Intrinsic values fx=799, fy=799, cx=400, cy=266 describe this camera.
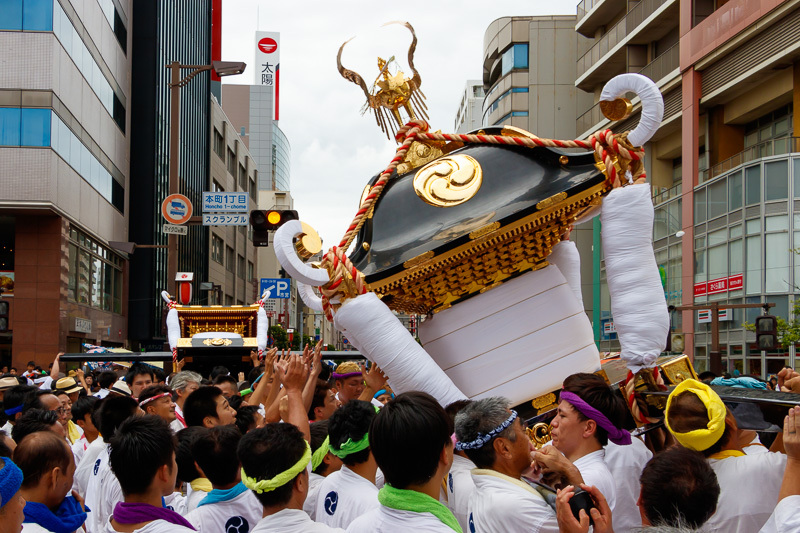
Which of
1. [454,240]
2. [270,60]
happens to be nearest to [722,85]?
[454,240]

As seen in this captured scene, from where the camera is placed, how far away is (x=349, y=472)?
12.5 ft

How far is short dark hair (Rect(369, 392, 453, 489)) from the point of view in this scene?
2.83 meters

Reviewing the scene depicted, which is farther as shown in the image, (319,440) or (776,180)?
(776,180)

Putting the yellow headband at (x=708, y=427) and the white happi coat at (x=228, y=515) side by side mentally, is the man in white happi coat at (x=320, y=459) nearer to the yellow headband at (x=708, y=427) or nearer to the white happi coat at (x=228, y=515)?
the white happi coat at (x=228, y=515)

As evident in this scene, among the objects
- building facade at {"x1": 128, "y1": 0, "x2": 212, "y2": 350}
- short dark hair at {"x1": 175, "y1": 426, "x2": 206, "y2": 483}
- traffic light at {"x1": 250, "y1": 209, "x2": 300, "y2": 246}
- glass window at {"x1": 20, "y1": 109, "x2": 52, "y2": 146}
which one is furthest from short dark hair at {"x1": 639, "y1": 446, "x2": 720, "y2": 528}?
building facade at {"x1": 128, "y1": 0, "x2": 212, "y2": 350}

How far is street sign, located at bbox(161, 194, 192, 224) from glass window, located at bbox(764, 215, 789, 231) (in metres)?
15.5

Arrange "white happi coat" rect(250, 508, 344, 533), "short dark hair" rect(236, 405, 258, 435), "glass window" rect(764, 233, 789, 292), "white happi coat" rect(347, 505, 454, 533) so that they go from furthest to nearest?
"glass window" rect(764, 233, 789, 292) < "short dark hair" rect(236, 405, 258, 435) < "white happi coat" rect(250, 508, 344, 533) < "white happi coat" rect(347, 505, 454, 533)

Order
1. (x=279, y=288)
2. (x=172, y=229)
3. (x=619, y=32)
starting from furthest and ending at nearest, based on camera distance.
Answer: (x=619, y=32) → (x=279, y=288) → (x=172, y=229)

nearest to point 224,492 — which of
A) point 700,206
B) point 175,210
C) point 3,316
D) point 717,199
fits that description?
point 3,316

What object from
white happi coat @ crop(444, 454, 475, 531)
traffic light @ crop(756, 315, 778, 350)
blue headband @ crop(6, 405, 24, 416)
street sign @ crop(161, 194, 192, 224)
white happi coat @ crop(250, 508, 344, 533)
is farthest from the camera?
street sign @ crop(161, 194, 192, 224)

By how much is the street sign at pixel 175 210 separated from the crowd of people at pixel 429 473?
1124 centimetres

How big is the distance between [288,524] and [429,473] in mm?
619

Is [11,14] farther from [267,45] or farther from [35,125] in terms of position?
[267,45]

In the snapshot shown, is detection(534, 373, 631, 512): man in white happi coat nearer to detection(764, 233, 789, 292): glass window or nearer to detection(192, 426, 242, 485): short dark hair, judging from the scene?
detection(192, 426, 242, 485): short dark hair
